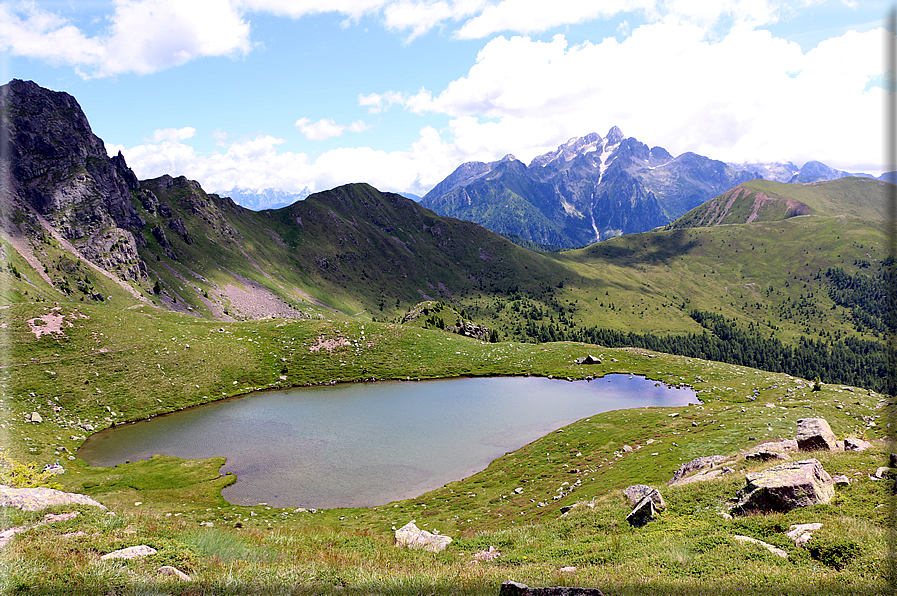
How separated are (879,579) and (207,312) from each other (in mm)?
168227

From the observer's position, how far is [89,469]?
37.2 meters

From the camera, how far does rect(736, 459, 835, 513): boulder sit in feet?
52.7

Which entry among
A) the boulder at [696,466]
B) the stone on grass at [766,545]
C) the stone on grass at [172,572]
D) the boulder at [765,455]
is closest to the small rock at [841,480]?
the boulder at [765,455]

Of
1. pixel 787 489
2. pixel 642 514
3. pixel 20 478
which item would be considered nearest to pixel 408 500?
pixel 642 514

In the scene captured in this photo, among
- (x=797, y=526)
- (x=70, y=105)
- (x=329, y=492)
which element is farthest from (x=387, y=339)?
(x=70, y=105)

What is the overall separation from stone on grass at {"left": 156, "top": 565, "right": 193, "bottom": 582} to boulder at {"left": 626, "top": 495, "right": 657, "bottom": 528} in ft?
56.8

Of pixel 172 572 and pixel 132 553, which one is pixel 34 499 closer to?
pixel 132 553

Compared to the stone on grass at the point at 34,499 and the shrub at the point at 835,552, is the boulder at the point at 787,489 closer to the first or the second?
the shrub at the point at 835,552

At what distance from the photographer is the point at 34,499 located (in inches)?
692

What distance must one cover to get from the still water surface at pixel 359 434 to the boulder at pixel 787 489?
970 inches

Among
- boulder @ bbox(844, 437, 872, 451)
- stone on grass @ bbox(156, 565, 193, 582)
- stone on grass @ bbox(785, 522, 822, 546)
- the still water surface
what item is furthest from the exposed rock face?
boulder @ bbox(844, 437, 872, 451)

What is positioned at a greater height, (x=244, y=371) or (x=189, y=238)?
(x=189, y=238)

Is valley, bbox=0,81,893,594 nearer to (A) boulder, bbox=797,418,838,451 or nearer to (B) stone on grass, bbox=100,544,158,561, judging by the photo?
(B) stone on grass, bbox=100,544,158,561

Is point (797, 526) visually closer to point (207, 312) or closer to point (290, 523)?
point (290, 523)
